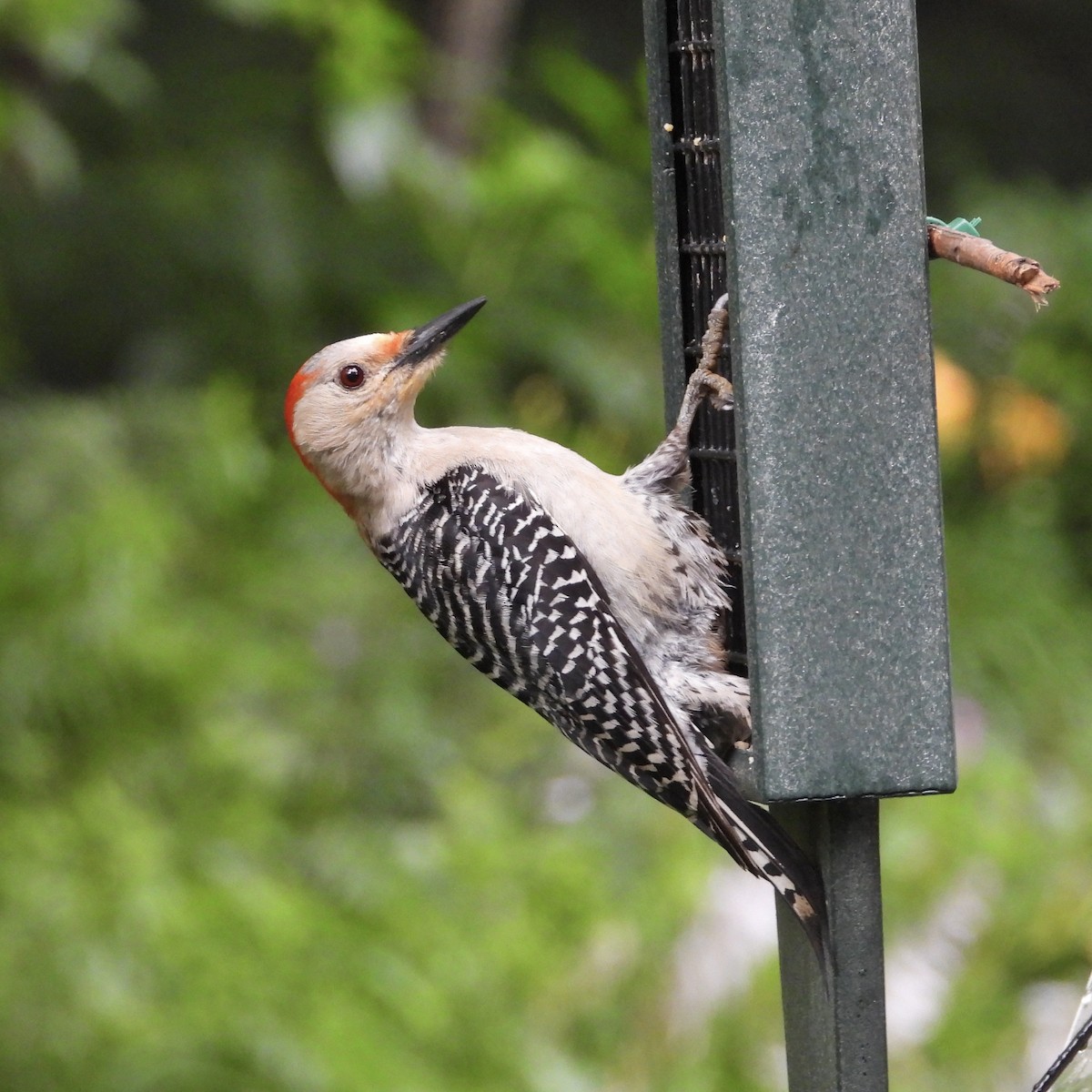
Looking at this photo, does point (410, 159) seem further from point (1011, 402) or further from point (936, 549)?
point (936, 549)

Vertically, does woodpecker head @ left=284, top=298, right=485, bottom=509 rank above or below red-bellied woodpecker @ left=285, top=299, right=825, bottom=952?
above

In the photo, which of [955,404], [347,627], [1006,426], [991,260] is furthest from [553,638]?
[1006,426]

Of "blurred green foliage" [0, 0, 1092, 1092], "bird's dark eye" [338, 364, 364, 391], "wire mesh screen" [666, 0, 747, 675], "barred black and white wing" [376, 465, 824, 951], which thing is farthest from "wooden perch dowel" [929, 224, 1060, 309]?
"blurred green foliage" [0, 0, 1092, 1092]

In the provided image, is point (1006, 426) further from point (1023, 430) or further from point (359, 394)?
point (359, 394)

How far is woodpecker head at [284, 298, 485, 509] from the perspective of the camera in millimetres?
3371

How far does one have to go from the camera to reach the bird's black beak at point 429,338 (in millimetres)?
3344

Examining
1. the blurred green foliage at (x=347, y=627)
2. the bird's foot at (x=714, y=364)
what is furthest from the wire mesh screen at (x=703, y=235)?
the blurred green foliage at (x=347, y=627)

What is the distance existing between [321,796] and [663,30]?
337cm

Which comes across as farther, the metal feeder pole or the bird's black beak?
the bird's black beak

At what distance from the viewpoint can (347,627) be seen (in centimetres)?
610

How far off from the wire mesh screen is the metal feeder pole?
33 cm

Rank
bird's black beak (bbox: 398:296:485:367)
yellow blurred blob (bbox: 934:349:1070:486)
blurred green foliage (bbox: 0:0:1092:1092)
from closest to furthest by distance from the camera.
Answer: bird's black beak (bbox: 398:296:485:367) < blurred green foliage (bbox: 0:0:1092:1092) < yellow blurred blob (bbox: 934:349:1070:486)

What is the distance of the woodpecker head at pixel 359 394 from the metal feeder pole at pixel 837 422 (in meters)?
1.15

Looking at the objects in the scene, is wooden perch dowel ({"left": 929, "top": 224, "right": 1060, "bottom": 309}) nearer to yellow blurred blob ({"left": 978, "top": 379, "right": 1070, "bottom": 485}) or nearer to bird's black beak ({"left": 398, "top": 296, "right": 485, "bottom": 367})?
bird's black beak ({"left": 398, "top": 296, "right": 485, "bottom": 367})
